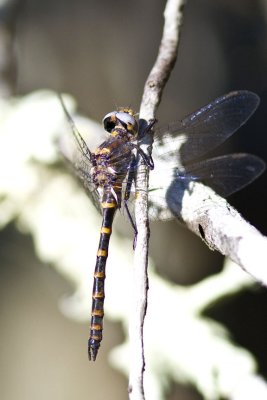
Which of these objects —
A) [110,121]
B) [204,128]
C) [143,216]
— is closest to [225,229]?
[143,216]

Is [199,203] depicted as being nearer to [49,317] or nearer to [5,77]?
[49,317]

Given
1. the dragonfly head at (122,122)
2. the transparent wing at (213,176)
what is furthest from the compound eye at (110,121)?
the transparent wing at (213,176)

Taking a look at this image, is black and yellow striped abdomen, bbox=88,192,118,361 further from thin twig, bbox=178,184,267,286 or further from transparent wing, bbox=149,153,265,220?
thin twig, bbox=178,184,267,286

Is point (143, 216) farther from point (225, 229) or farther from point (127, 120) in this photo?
point (127, 120)

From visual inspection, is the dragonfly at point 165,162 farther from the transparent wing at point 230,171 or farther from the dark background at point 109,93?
the dark background at point 109,93

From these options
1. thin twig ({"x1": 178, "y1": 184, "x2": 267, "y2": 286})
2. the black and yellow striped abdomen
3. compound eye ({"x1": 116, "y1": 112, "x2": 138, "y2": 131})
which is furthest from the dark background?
thin twig ({"x1": 178, "y1": 184, "x2": 267, "y2": 286})

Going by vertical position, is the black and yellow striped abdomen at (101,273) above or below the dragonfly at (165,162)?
below

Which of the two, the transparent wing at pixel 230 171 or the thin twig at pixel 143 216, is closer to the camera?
the thin twig at pixel 143 216
